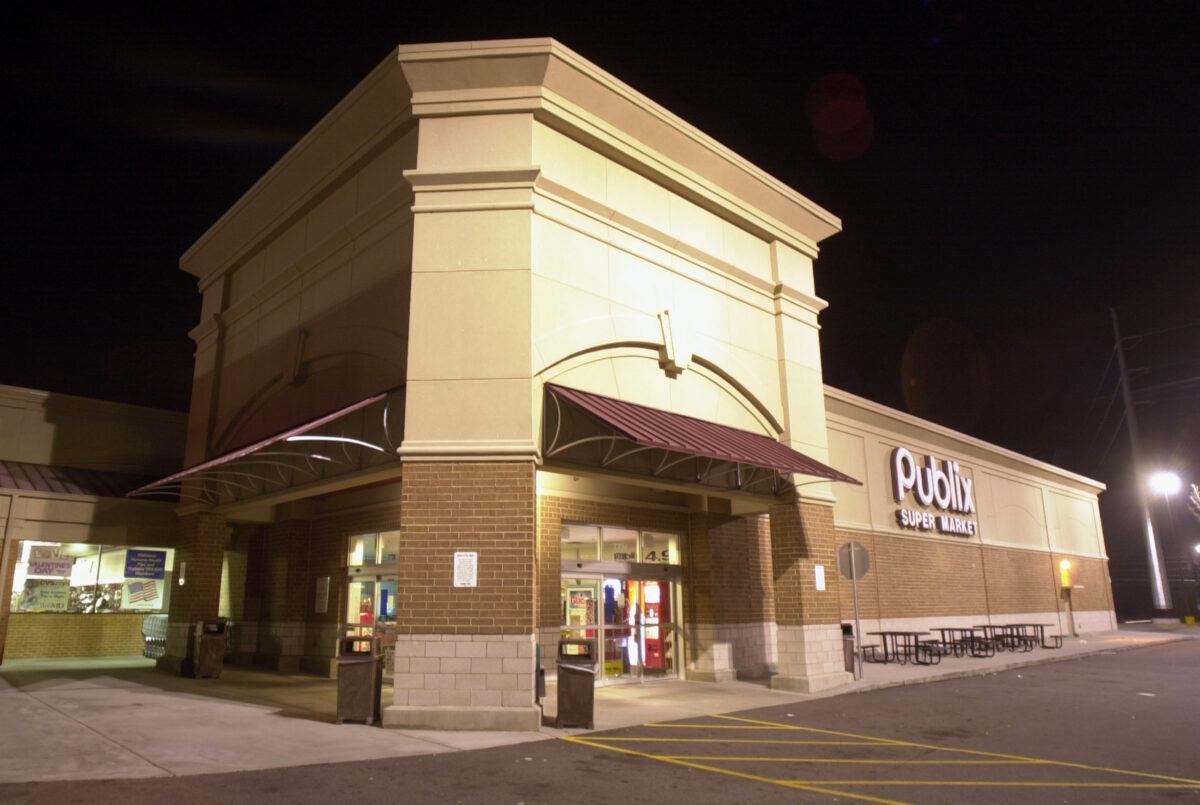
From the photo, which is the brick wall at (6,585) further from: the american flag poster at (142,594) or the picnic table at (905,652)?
the picnic table at (905,652)

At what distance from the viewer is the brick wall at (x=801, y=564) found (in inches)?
617

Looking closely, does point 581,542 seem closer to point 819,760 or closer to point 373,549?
point 373,549

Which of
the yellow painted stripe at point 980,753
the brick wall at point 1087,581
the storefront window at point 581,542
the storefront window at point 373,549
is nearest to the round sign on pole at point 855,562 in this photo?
the yellow painted stripe at point 980,753

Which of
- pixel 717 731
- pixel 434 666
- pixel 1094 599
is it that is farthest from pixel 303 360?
pixel 1094 599

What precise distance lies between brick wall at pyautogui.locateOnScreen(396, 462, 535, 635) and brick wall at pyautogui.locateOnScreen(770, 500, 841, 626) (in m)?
6.75

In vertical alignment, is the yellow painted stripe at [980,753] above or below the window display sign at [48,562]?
below

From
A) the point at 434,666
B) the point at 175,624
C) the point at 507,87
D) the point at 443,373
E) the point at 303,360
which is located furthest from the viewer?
the point at 175,624

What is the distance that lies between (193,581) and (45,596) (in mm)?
6002

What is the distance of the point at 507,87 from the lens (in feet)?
42.9

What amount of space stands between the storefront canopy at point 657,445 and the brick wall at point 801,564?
38.4 inches

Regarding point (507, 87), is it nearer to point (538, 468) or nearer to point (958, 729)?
point (538, 468)

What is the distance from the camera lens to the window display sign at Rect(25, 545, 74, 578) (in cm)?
2094

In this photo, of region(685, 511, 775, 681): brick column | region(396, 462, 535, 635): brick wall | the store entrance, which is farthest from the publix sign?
region(396, 462, 535, 635): brick wall

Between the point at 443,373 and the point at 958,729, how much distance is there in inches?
360
